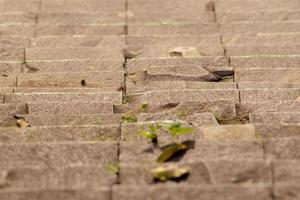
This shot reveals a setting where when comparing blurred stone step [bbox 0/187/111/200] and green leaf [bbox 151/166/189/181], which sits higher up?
green leaf [bbox 151/166/189/181]

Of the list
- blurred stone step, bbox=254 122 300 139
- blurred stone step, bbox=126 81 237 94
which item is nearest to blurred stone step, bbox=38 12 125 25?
blurred stone step, bbox=126 81 237 94

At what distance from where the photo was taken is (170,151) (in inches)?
134

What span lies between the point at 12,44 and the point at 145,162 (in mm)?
2892

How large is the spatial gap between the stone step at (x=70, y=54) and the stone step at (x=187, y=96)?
3.52 feet

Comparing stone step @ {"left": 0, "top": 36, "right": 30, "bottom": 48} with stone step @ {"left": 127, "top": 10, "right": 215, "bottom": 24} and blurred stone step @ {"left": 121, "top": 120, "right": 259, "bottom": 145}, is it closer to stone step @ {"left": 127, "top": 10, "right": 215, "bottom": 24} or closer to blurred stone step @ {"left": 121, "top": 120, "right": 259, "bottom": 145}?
stone step @ {"left": 127, "top": 10, "right": 215, "bottom": 24}

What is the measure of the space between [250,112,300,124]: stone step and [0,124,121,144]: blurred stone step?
31.8 inches

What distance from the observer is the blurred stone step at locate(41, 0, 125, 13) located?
676 centimetres

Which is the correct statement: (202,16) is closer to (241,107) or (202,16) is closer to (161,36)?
(161,36)

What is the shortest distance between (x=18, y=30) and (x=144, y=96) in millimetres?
2092

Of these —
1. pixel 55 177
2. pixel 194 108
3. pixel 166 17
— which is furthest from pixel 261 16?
pixel 55 177

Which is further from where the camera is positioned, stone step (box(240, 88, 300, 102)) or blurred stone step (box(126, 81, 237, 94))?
blurred stone step (box(126, 81, 237, 94))

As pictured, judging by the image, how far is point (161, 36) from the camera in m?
6.07

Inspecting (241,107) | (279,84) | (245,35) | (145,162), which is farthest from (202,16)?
(145,162)

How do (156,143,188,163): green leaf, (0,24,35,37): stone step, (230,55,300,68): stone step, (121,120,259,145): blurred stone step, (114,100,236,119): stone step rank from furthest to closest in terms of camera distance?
(0,24,35,37): stone step
(230,55,300,68): stone step
(114,100,236,119): stone step
(121,120,259,145): blurred stone step
(156,143,188,163): green leaf
